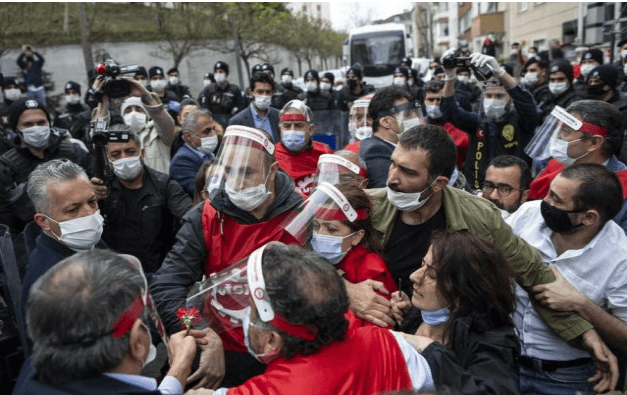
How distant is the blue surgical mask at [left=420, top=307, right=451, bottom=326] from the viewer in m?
2.25

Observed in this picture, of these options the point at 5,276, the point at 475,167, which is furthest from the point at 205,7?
the point at 5,276

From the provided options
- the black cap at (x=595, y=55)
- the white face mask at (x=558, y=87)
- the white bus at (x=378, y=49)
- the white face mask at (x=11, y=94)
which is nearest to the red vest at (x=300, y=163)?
the white face mask at (x=558, y=87)

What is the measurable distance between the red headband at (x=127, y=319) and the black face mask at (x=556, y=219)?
1.98 meters

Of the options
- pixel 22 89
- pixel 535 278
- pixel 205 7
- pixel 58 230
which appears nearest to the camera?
pixel 535 278

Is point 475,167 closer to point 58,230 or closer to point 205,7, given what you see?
point 58,230

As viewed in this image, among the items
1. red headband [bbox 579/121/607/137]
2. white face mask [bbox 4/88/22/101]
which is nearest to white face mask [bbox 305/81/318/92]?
white face mask [bbox 4/88/22/101]

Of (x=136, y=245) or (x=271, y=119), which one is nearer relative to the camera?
(x=136, y=245)

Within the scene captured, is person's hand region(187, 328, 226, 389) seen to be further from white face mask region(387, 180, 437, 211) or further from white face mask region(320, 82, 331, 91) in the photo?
white face mask region(320, 82, 331, 91)

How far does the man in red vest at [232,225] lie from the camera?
2.51m

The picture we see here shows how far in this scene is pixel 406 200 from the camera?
9.39 feet

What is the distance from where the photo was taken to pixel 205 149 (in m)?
4.96

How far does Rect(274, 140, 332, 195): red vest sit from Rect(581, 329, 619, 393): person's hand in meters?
2.72

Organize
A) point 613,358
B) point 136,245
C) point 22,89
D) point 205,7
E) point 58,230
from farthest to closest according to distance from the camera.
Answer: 1. point 205,7
2. point 22,89
3. point 136,245
4. point 58,230
5. point 613,358

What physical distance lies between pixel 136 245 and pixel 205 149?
1.46 metres
